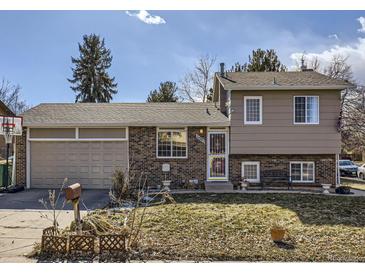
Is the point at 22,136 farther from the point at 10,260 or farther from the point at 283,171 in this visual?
the point at 283,171

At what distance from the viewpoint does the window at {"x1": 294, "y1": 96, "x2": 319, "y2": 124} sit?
1327cm

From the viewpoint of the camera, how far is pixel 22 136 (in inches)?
539

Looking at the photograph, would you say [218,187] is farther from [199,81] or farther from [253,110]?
[199,81]

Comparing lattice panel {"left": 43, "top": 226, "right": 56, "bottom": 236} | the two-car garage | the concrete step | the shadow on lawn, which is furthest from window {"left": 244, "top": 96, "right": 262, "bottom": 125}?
lattice panel {"left": 43, "top": 226, "right": 56, "bottom": 236}

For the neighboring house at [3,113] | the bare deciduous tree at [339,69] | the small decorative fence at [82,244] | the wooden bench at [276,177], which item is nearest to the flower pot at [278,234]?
the small decorative fence at [82,244]

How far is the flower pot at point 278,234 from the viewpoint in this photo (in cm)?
609

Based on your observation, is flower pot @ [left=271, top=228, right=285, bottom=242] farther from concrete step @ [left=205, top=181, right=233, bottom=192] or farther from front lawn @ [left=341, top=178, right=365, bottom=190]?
front lawn @ [left=341, top=178, right=365, bottom=190]

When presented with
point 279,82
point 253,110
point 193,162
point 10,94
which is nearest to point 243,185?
point 193,162

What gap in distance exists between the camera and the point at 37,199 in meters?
11.3

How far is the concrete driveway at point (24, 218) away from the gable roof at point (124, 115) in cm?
303

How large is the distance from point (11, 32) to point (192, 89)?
22.6 metres

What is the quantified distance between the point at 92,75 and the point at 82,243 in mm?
35834

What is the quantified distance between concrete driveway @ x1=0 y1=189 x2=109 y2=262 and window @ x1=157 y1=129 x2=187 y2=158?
299cm

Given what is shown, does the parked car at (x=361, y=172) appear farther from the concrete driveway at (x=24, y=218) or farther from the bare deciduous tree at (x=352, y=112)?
the concrete driveway at (x=24, y=218)
